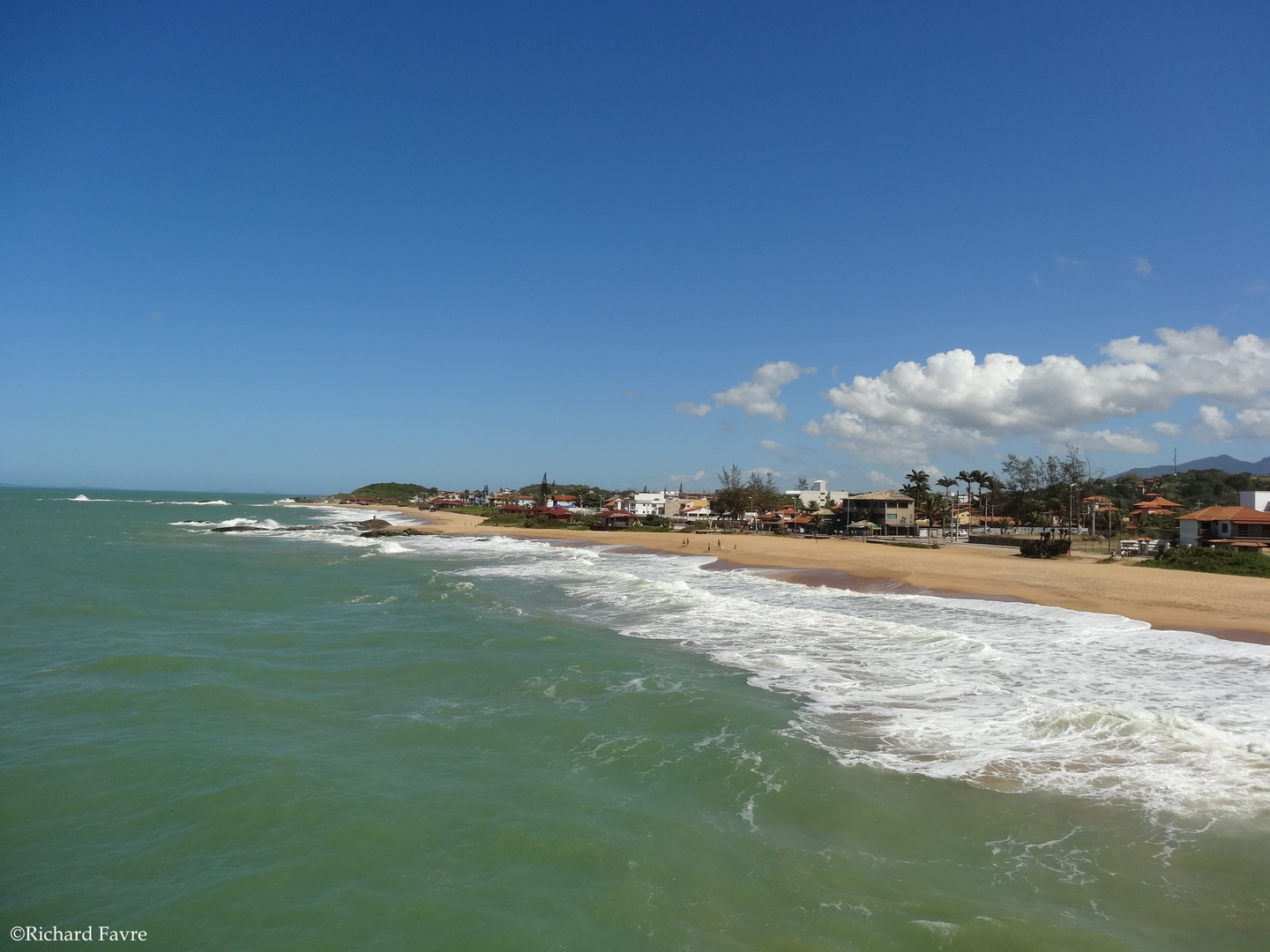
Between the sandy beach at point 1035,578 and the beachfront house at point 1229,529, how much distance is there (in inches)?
281

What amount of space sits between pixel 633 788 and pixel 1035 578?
27.3 m

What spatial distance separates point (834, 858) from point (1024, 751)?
4.57m

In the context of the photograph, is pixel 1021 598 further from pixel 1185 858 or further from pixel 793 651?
pixel 1185 858

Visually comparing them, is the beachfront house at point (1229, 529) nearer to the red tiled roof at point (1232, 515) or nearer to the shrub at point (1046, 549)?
the red tiled roof at point (1232, 515)

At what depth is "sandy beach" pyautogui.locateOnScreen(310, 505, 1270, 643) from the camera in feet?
67.7

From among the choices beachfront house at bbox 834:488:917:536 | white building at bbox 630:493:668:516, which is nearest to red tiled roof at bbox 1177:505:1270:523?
beachfront house at bbox 834:488:917:536

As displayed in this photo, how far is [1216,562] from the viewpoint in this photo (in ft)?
97.9

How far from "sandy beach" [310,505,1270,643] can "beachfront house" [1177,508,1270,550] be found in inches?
281

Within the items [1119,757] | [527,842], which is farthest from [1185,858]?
[527,842]

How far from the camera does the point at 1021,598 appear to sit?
24.8m

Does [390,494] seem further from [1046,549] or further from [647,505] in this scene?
[1046,549]

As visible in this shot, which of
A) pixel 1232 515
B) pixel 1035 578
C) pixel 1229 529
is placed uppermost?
pixel 1232 515

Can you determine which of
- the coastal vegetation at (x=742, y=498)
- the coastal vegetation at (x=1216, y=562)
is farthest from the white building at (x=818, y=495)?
the coastal vegetation at (x=1216, y=562)

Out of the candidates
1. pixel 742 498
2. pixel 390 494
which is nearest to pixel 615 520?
pixel 742 498
